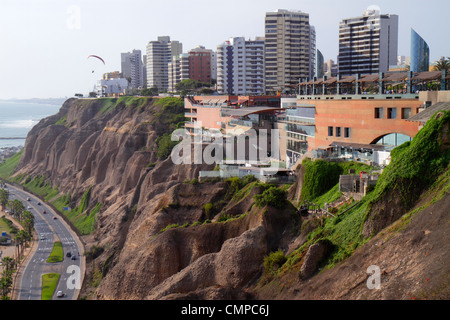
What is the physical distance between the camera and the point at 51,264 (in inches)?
2498

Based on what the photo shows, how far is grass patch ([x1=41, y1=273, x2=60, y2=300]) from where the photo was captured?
53.1 meters

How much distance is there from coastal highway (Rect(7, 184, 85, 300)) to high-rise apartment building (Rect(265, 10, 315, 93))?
4825 cm

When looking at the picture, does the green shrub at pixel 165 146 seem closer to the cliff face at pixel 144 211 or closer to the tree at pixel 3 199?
the cliff face at pixel 144 211

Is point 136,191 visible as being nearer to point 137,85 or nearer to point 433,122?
point 433,122

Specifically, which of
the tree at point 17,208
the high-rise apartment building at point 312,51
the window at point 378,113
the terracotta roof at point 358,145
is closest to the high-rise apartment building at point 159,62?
the high-rise apartment building at point 312,51

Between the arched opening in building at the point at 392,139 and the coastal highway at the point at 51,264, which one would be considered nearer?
the arched opening in building at the point at 392,139

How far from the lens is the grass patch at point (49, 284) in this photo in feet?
174

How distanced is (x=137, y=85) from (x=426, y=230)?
182 m

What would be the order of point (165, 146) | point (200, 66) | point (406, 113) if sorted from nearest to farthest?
point (406, 113) < point (165, 146) < point (200, 66)

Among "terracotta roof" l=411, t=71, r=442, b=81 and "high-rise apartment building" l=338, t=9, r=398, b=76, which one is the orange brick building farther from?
"high-rise apartment building" l=338, t=9, r=398, b=76

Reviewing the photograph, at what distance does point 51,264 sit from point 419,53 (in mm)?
45356

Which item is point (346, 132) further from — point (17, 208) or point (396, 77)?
point (17, 208)

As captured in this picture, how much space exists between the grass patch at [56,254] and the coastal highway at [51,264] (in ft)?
1.49

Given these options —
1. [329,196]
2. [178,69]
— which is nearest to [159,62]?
[178,69]
